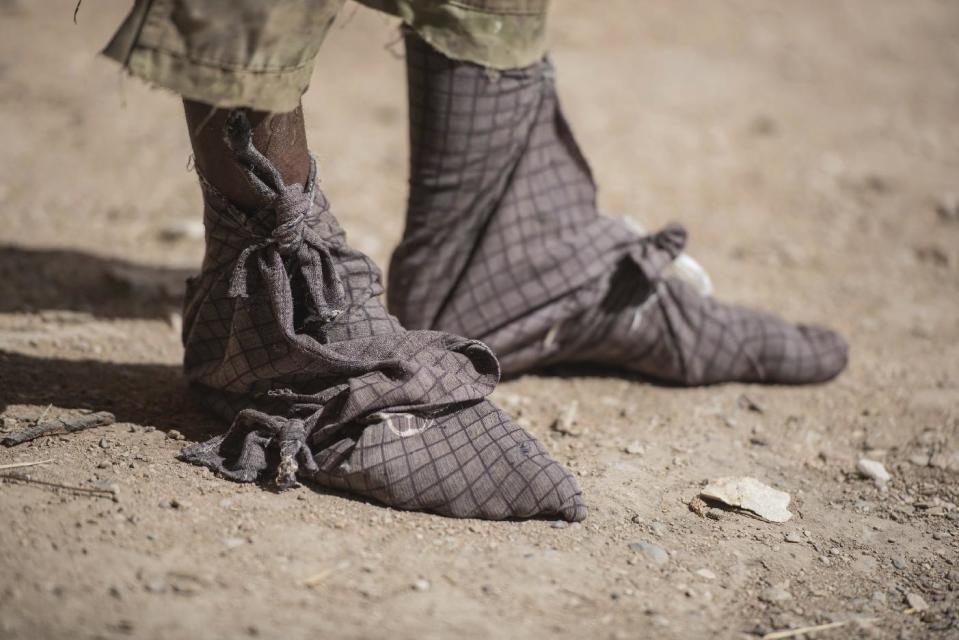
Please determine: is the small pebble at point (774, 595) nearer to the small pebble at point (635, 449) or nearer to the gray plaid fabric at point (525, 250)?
the small pebble at point (635, 449)

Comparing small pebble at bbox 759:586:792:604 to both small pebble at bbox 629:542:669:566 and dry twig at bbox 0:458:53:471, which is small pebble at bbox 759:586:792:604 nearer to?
small pebble at bbox 629:542:669:566

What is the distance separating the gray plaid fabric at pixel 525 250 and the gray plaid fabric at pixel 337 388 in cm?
40

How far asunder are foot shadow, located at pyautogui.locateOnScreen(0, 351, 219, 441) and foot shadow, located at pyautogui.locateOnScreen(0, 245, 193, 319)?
1.31 feet

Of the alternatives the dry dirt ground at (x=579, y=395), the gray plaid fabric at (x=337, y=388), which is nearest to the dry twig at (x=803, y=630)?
the dry dirt ground at (x=579, y=395)

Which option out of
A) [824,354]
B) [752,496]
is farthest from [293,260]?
[824,354]

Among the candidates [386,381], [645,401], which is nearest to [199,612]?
[386,381]

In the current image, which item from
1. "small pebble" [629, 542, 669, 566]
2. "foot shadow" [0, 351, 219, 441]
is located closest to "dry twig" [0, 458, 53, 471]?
"foot shadow" [0, 351, 219, 441]

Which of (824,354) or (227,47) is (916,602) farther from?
(227,47)

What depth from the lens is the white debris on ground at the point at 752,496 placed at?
1.80m

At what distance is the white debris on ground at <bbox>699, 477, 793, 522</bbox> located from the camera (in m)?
1.80

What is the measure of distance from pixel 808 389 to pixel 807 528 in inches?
28.5

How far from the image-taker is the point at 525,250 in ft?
7.11

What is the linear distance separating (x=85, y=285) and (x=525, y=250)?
1.36 m

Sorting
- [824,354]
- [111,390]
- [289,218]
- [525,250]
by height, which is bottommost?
[111,390]
